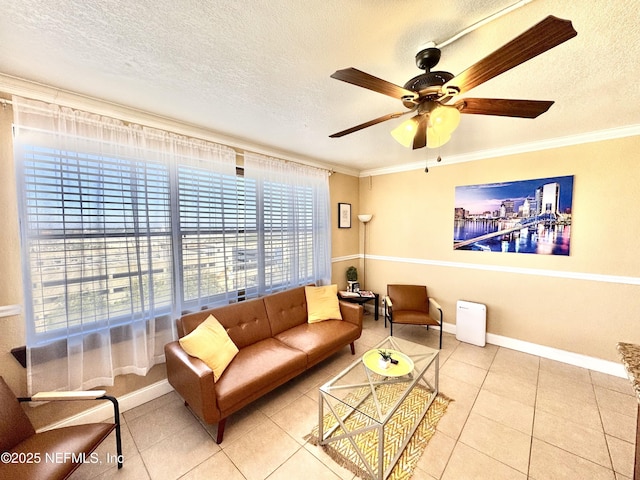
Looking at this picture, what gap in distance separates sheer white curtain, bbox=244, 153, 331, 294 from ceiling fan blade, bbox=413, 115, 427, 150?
186 centimetres

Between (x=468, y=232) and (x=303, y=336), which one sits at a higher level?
(x=468, y=232)

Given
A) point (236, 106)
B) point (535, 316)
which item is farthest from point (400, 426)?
point (236, 106)

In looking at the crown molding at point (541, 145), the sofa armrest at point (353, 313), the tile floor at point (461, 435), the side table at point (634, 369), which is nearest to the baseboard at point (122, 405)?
the tile floor at point (461, 435)

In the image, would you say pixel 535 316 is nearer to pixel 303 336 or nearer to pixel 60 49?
pixel 303 336

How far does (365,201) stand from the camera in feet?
14.6

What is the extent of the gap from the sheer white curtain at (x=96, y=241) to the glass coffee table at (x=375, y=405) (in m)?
1.64

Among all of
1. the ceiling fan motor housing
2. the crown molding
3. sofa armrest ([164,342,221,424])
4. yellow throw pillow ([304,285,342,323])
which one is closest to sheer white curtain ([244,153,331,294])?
yellow throw pillow ([304,285,342,323])

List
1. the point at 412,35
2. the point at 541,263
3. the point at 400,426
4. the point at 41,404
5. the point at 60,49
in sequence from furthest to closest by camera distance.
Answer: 1. the point at 541,263
2. the point at 400,426
3. the point at 41,404
4. the point at 60,49
5. the point at 412,35

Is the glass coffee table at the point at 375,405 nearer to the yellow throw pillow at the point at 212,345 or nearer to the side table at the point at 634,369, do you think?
the yellow throw pillow at the point at 212,345

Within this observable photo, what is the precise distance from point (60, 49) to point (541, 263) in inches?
179

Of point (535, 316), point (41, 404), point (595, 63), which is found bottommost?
point (41, 404)

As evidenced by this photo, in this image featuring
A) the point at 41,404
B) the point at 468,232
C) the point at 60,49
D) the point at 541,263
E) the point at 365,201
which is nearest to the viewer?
the point at 60,49

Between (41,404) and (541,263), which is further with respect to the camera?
(541,263)

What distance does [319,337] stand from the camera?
→ 2.59m
